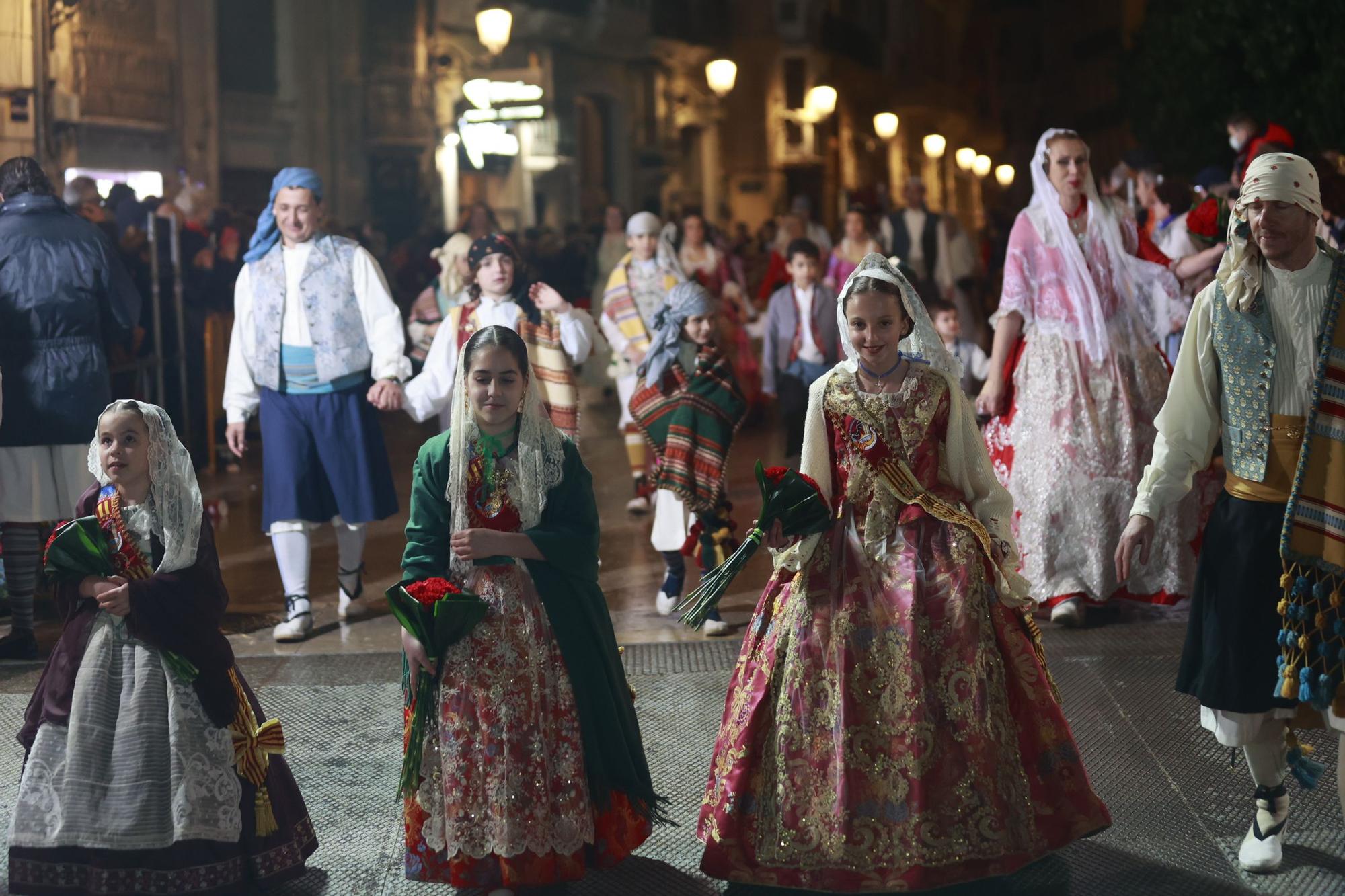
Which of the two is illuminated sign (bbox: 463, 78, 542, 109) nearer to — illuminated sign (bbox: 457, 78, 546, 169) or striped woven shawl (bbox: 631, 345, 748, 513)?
illuminated sign (bbox: 457, 78, 546, 169)

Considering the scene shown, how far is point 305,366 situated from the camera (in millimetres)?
6785

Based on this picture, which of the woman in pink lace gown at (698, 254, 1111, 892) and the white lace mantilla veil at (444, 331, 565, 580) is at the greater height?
the white lace mantilla veil at (444, 331, 565, 580)

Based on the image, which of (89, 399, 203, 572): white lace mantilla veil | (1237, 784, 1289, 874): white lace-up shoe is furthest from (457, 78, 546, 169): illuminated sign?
(1237, 784, 1289, 874): white lace-up shoe

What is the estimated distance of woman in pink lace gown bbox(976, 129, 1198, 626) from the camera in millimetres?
6562

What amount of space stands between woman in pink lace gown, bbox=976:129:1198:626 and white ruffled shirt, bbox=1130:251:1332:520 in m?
2.43

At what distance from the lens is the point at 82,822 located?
12.8 ft

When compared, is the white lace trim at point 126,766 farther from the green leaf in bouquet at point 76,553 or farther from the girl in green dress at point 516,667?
the girl in green dress at point 516,667

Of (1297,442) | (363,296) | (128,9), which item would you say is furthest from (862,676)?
(128,9)

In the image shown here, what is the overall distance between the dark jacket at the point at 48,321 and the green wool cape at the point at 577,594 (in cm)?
321

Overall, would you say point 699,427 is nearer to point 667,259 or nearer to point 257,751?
point 257,751

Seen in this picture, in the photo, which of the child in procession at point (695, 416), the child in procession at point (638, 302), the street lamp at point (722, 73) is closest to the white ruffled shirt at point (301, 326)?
the child in procession at point (695, 416)

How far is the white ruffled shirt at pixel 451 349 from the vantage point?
7051mm

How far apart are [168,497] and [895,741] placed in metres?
1.91

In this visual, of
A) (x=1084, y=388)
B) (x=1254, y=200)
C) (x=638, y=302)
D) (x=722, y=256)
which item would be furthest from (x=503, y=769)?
(x=722, y=256)
